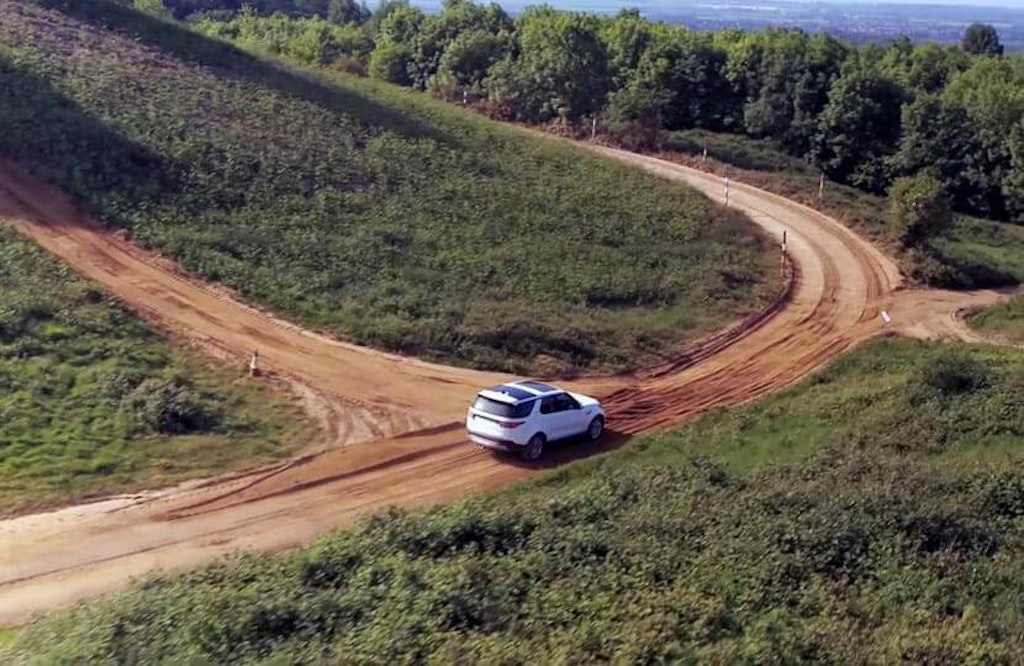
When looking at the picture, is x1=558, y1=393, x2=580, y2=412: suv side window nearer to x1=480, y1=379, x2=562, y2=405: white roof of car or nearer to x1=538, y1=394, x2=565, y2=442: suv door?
x1=538, y1=394, x2=565, y2=442: suv door

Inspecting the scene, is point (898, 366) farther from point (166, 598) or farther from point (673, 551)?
point (166, 598)

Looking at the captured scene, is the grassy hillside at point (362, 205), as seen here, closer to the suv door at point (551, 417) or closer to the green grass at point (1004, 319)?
the suv door at point (551, 417)

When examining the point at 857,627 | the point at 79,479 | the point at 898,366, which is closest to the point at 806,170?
the point at 898,366

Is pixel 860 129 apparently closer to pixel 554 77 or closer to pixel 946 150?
pixel 946 150

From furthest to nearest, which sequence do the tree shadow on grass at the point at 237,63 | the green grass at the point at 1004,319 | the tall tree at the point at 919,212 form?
the tree shadow on grass at the point at 237,63 < the tall tree at the point at 919,212 < the green grass at the point at 1004,319

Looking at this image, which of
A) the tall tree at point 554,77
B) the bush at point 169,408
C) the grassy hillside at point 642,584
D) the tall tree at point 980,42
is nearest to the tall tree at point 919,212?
the grassy hillside at point 642,584

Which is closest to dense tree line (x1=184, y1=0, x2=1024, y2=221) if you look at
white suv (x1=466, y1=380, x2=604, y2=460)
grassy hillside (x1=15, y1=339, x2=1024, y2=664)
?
white suv (x1=466, y1=380, x2=604, y2=460)

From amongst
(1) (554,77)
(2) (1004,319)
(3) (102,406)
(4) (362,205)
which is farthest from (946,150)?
(3) (102,406)

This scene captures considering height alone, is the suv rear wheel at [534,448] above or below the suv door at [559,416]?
below
